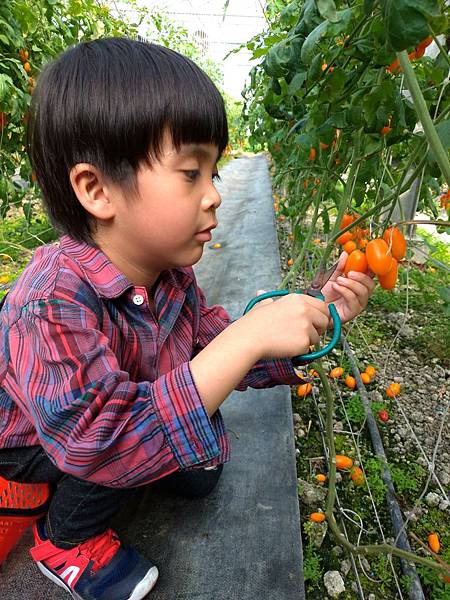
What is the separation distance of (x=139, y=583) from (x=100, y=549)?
10cm

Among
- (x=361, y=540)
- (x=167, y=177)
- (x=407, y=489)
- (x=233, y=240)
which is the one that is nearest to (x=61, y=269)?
(x=167, y=177)

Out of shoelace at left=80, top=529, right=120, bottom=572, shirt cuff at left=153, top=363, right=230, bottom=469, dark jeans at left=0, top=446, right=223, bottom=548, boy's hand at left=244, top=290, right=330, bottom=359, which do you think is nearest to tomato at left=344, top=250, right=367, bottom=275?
boy's hand at left=244, top=290, right=330, bottom=359

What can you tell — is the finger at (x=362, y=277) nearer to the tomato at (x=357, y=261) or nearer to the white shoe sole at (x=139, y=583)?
the tomato at (x=357, y=261)

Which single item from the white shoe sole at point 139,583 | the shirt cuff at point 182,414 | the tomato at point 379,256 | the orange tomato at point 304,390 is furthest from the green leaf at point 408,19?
the orange tomato at point 304,390

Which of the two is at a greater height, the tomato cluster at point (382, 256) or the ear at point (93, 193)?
the ear at point (93, 193)

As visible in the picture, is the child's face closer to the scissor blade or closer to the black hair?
the black hair

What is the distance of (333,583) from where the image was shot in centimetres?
104

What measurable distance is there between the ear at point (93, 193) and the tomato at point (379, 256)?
1.45 ft

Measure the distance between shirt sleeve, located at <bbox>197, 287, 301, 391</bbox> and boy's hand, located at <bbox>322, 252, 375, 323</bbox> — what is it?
158 mm

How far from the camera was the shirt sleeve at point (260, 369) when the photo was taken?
1.01m

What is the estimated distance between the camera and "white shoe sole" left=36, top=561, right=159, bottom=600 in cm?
90

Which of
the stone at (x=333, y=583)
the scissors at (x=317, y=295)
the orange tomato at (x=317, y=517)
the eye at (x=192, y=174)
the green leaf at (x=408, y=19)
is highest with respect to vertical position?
the green leaf at (x=408, y=19)

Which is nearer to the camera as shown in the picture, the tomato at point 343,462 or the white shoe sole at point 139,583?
the white shoe sole at point 139,583

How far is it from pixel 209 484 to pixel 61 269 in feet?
2.07
